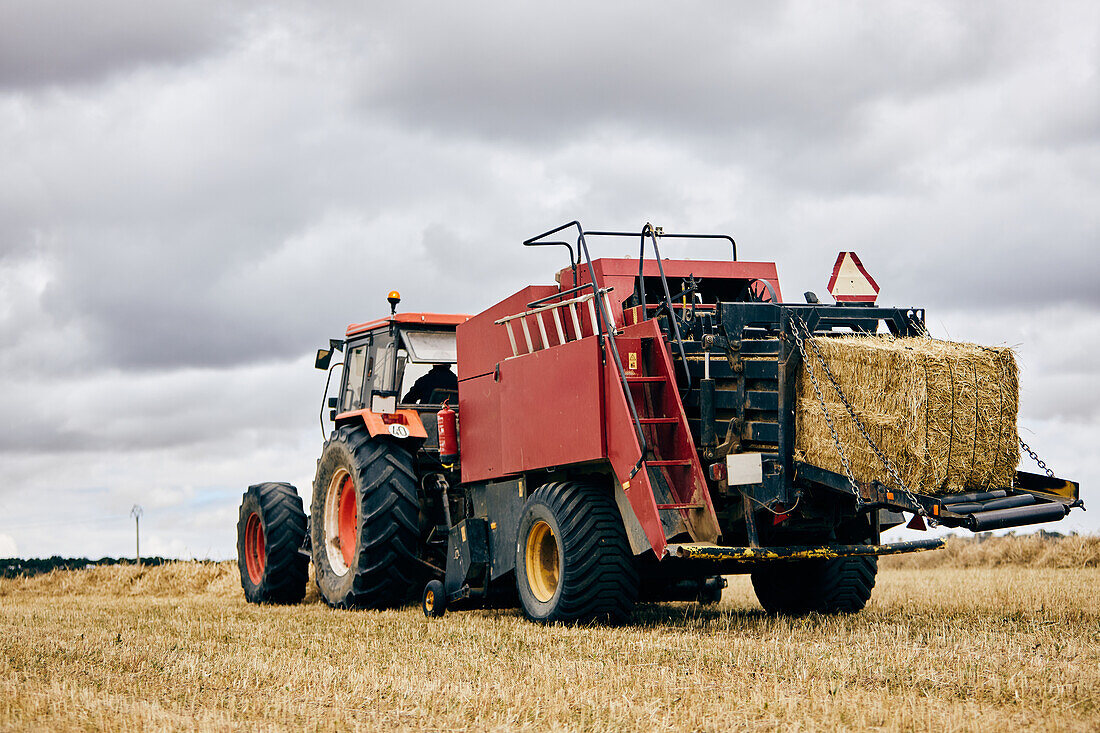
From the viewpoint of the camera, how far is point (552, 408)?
9.05 m

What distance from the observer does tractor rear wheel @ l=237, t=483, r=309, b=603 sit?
12.6 meters

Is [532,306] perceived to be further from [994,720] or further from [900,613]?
Answer: [994,720]

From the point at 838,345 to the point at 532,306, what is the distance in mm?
2746

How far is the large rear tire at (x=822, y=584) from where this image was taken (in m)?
9.84

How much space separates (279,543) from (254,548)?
958 mm

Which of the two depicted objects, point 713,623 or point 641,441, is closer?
point 641,441

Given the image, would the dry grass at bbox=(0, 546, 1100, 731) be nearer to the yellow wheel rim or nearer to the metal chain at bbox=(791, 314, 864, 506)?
the yellow wheel rim

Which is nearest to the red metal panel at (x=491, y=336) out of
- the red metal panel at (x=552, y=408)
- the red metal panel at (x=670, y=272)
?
the red metal panel at (x=552, y=408)

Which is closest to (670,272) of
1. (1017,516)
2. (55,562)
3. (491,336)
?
(491,336)

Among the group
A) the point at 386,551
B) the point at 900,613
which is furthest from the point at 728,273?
the point at 386,551

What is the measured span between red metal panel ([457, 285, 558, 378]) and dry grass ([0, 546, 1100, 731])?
2.21 meters

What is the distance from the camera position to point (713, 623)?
8875 mm

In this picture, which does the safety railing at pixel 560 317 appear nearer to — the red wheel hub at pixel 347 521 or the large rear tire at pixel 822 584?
the large rear tire at pixel 822 584

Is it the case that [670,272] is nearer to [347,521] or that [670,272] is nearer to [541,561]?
[541,561]
